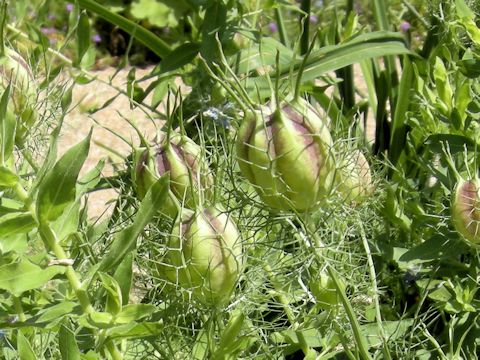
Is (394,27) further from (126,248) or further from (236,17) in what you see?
(126,248)

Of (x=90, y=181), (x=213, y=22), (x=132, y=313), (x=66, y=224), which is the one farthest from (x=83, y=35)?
(x=132, y=313)

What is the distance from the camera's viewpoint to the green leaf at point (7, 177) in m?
0.73

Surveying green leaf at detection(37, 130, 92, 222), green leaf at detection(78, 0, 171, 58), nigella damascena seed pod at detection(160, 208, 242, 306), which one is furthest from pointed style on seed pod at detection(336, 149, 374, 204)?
green leaf at detection(78, 0, 171, 58)

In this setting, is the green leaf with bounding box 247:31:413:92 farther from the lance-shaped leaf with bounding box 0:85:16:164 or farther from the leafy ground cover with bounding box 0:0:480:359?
the lance-shaped leaf with bounding box 0:85:16:164

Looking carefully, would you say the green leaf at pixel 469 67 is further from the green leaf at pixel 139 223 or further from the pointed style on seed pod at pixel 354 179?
the green leaf at pixel 139 223

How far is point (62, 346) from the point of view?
2.57 ft

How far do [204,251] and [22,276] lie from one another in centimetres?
16

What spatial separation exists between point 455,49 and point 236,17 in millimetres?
374

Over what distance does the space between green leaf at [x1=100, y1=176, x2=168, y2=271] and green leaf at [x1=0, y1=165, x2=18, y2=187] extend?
0.34ft

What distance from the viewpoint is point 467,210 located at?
0.98m

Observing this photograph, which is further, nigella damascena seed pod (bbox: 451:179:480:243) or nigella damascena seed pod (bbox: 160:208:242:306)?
nigella damascena seed pod (bbox: 451:179:480:243)

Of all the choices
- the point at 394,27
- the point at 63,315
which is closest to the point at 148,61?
the point at 394,27

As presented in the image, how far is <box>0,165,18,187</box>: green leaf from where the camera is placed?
2.39 ft

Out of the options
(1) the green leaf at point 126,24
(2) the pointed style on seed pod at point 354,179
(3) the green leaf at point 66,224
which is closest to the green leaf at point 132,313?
(3) the green leaf at point 66,224
